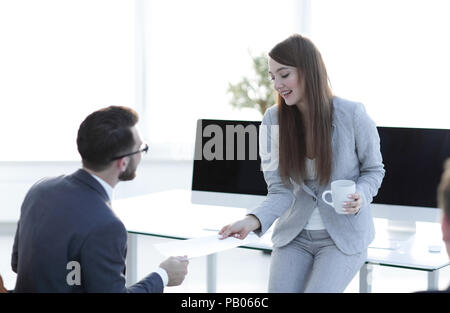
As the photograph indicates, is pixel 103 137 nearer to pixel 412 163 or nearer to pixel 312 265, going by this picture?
pixel 312 265

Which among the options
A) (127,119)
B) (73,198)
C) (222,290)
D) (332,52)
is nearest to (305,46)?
(127,119)

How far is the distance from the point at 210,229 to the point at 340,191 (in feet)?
2.57

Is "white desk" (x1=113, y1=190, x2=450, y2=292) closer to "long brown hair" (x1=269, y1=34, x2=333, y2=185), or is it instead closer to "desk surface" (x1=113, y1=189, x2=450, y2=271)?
"desk surface" (x1=113, y1=189, x2=450, y2=271)

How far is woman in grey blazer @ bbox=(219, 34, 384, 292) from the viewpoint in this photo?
2506mm

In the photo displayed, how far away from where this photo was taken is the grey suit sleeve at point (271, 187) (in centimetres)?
260

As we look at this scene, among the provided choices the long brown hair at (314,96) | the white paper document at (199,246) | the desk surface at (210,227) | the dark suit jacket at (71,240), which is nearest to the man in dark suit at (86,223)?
the dark suit jacket at (71,240)

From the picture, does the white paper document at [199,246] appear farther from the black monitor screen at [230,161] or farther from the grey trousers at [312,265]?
the black monitor screen at [230,161]

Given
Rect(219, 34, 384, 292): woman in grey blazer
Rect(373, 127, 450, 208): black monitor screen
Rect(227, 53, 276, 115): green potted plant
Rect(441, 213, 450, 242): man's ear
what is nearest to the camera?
Rect(441, 213, 450, 242): man's ear

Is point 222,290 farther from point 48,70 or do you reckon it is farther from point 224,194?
point 48,70

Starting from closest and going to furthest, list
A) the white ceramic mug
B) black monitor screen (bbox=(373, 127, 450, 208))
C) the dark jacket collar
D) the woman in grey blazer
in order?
the dark jacket collar → the white ceramic mug → the woman in grey blazer → black monitor screen (bbox=(373, 127, 450, 208))

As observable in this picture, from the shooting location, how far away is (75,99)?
5816 mm

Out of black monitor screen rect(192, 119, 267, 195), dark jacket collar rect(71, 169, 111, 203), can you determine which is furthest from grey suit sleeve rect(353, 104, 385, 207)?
dark jacket collar rect(71, 169, 111, 203)

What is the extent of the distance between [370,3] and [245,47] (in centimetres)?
108

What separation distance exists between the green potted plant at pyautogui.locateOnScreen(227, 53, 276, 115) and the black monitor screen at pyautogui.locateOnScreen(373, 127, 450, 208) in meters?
2.44
